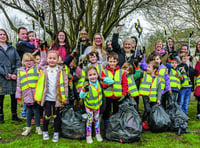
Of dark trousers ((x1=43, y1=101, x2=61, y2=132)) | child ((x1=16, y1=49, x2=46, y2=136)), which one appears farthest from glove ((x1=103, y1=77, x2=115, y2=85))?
child ((x1=16, y1=49, x2=46, y2=136))

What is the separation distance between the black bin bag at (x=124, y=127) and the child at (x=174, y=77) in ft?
5.05

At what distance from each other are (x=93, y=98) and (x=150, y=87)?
1.45 m

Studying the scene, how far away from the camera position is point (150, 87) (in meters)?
3.91

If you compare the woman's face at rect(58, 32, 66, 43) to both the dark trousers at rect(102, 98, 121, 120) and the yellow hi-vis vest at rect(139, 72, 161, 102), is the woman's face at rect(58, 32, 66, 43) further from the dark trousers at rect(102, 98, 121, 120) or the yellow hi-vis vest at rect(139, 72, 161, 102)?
the yellow hi-vis vest at rect(139, 72, 161, 102)

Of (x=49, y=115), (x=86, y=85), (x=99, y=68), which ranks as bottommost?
(x=49, y=115)

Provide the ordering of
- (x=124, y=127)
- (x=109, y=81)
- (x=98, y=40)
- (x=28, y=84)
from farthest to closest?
(x=98, y=40) → (x=28, y=84) → (x=109, y=81) → (x=124, y=127)

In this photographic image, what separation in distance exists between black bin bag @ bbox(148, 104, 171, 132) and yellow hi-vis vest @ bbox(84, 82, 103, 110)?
4.27 feet

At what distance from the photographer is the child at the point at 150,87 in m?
3.89

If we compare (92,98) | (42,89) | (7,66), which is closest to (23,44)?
(7,66)

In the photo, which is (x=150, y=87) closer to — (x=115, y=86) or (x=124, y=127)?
(x=115, y=86)

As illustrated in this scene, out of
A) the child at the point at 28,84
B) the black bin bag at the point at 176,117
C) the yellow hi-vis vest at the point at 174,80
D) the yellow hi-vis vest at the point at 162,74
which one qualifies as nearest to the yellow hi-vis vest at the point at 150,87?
the yellow hi-vis vest at the point at 162,74

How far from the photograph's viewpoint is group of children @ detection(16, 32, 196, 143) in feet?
10.7

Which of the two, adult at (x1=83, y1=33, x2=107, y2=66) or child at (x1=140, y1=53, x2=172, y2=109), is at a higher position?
adult at (x1=83, y1=33, x2=107, y2=66)

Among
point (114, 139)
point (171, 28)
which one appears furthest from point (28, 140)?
point (171, 28)
